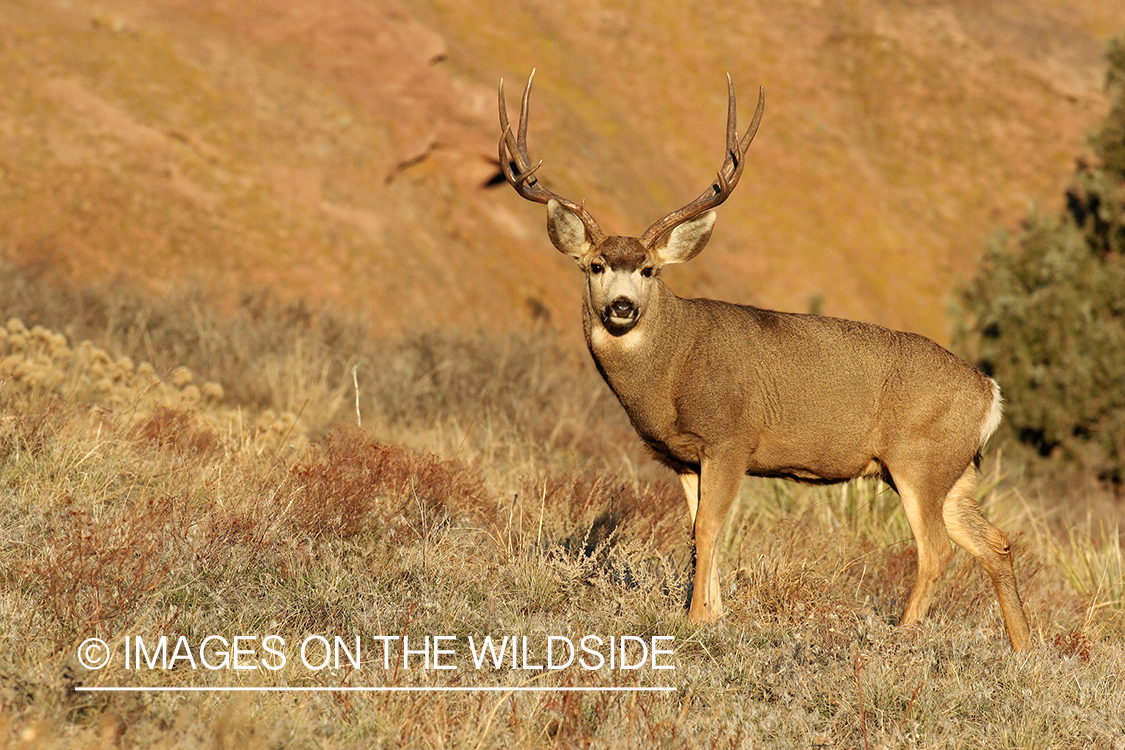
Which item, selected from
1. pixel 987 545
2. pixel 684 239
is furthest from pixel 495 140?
pixel 987 545

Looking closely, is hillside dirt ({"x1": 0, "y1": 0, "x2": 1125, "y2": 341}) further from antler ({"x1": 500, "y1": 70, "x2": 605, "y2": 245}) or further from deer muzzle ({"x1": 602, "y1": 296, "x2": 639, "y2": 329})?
deer muzzle ({"x1": 602, "y1": 296, "x2": 639, "y2": 329})

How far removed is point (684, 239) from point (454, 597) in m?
2.49

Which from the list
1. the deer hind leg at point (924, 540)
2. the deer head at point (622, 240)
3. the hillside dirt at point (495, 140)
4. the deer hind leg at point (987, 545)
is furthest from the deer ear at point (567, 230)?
the hillside dirt at point (495, 140)

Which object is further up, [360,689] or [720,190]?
[720,190]

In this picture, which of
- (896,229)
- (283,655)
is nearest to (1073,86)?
(896,229)

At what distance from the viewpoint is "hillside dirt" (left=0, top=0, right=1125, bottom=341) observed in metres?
14.3

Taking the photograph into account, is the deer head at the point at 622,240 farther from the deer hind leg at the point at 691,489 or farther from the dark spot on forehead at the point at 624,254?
the deer hind leg at the point at 691,489

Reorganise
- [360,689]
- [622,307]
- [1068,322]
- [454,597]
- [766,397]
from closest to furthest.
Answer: [360,689] < [454,597] < [622,307] < [766,397] < [1068,322]

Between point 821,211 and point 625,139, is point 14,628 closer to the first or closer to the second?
point 625,139

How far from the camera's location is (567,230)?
19.7ft

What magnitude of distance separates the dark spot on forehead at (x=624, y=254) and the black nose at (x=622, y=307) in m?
0.31

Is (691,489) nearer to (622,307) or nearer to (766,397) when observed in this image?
(766,397)

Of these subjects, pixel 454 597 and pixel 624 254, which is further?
pixel 624 254

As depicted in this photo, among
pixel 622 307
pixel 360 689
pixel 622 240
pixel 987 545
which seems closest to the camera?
pixel 360 689
